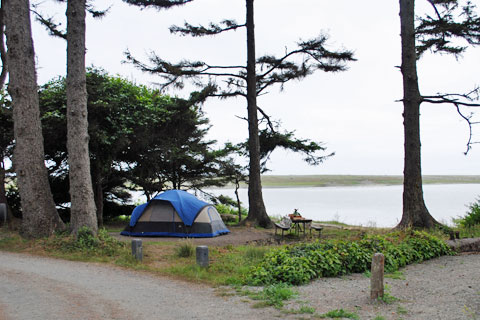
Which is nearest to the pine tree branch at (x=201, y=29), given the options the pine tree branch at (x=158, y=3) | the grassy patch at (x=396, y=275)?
the pine tree branch at (x=158, y=3)

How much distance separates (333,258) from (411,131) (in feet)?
23.9

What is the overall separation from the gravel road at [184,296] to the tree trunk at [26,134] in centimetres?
277

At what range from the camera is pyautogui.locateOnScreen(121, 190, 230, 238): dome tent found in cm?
1332

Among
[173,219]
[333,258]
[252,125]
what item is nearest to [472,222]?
[252,125]

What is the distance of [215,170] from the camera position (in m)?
20.0

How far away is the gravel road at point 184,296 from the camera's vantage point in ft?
16.7

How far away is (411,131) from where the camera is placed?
13000 mm

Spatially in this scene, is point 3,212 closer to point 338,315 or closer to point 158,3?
point 158,3

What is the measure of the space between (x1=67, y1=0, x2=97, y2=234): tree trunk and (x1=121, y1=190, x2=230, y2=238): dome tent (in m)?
3.41

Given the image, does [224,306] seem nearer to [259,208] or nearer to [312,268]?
[312,268]

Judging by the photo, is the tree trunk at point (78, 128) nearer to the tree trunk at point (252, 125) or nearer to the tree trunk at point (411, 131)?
the tree trunk at point (252, 125)

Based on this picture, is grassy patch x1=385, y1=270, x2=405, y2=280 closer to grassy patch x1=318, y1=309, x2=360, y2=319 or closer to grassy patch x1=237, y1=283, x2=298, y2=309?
grassy patch x1=237, y1=283, x2=298, y2=309

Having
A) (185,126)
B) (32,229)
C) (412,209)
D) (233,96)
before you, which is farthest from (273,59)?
(32,229)

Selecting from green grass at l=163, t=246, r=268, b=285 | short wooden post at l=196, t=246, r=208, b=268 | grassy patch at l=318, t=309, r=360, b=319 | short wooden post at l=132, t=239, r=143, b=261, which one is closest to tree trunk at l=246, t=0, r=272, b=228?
green grass at l=163, t=246, r=268, b=285
